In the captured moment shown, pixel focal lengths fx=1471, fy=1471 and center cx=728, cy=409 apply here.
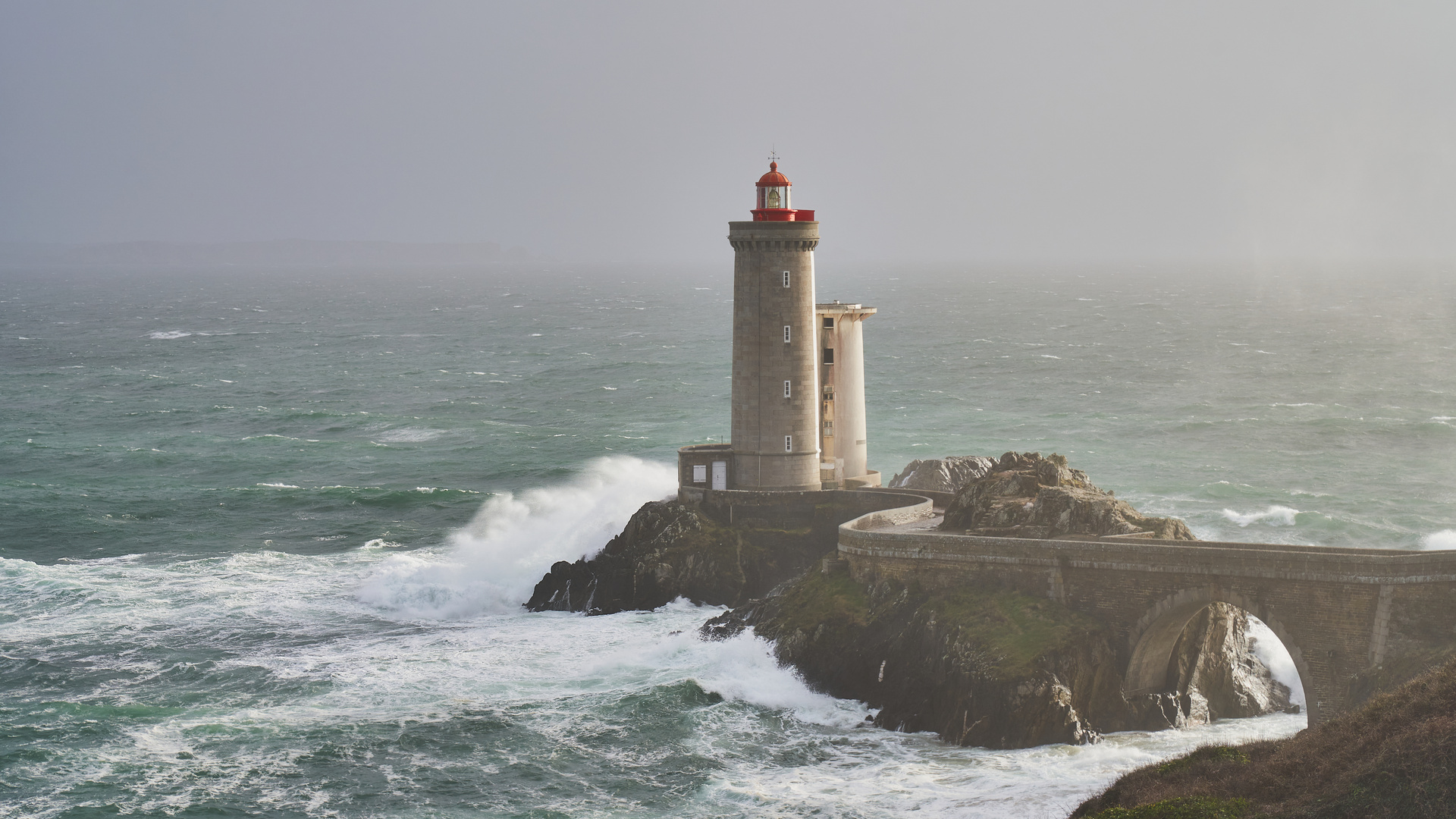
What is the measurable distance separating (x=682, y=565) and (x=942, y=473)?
11.7m

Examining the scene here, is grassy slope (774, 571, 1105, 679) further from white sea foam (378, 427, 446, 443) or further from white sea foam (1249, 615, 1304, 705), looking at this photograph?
white sea foam (378, 427, 446, 443)

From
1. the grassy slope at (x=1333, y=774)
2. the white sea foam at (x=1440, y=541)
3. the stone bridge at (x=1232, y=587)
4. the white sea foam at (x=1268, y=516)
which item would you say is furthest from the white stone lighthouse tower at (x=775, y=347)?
the white sea foam at (x=1440, y=541)

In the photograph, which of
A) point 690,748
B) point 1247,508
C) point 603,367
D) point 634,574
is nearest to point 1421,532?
point 1247,508

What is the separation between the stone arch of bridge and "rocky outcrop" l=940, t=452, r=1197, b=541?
9.43ft

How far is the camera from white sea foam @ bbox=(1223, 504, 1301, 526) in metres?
57.2

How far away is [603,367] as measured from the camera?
12100 centimetres

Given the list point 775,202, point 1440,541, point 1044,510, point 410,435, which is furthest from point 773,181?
point 410,435

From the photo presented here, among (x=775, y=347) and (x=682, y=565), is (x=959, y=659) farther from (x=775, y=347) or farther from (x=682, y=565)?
(x=775, y=347)

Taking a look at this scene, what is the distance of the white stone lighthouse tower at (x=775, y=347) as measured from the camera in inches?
1778

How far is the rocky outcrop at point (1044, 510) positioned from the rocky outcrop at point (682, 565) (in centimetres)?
651

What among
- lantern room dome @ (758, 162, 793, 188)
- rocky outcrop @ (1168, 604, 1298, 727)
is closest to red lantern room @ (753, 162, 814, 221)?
lantern room dome @ (758, 162, 793, 188)

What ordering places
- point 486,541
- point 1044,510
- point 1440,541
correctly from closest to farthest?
point 1044,510 → point 1440,541 → point 486,541

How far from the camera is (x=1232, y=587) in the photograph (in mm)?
32656

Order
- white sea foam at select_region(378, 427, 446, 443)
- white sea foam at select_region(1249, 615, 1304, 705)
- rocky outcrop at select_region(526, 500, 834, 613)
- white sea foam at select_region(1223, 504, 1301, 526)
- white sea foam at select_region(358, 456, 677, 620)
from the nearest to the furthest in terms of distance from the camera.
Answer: white sea foam at select_region(1249, 615, 1304, 705) → rocky outcrop at select_region(526, 500, 834, 613) → white sea foam at select_region(358, 456, 677, 620) → white sea foam at select_region(1223, 504, 1301, 526) → white sea foam at select_region(378, 427, 446, 443)
